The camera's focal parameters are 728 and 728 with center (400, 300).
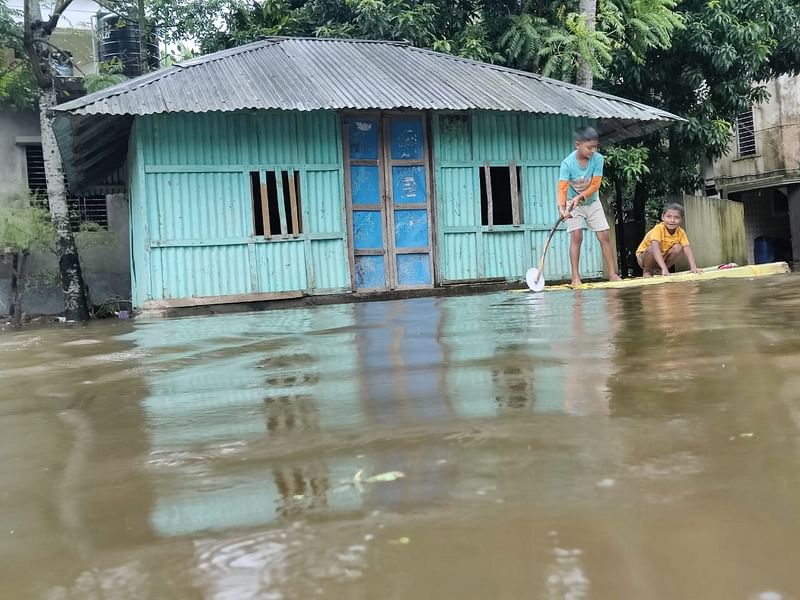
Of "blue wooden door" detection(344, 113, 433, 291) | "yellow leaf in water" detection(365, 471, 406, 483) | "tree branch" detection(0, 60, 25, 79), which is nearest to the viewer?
"yellow leaf in water" detection(365, 471, 406, 483)

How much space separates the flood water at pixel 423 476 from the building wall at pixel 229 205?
554 centimetres

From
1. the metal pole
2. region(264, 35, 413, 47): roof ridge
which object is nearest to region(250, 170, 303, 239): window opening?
region(264, 35, 413, 47): roof ridge

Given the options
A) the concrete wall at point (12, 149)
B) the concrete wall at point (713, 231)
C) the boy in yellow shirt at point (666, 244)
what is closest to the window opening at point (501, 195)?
the boy in yellow shirt at point (666, 244)

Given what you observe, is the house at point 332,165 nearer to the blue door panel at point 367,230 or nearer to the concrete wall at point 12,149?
the blue door panel at point 367,230

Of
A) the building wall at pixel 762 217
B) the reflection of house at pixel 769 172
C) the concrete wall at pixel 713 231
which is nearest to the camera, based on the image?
the concrete wall at pixel 713 231

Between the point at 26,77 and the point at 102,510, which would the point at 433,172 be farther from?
the point at 102,510

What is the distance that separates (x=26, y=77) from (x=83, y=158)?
239 centimetres

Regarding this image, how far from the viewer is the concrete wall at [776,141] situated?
18188 millimetres

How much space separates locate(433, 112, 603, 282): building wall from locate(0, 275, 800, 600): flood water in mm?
6618

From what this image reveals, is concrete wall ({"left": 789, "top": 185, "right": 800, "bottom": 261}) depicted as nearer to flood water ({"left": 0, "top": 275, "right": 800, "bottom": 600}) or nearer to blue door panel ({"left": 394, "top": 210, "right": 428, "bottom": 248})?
blue door panel ({"left": 394, "top": 210, "right": 428, "bottom": 248})

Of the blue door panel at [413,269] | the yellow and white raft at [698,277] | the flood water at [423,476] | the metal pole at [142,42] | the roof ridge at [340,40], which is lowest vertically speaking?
the flood water at [423,476]

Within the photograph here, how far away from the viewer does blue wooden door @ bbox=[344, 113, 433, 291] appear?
30.5ft

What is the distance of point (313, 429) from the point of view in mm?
1889

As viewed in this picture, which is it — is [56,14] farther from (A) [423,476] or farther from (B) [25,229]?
(A) [423,476]
